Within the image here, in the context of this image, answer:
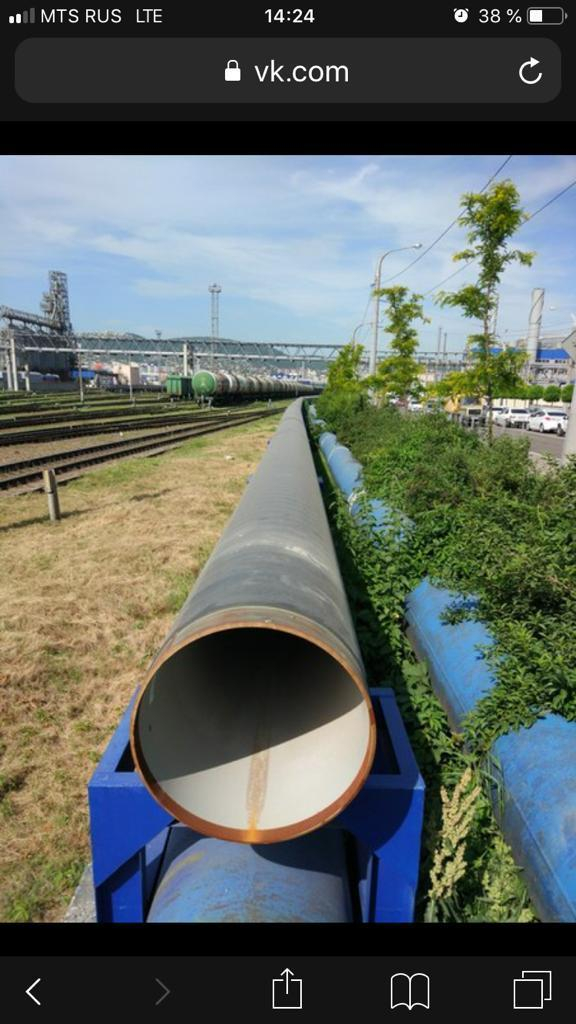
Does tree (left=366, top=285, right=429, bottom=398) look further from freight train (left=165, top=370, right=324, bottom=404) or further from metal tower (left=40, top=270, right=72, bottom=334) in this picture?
metal tower (left=40, top=270, right=72, bottom=334)

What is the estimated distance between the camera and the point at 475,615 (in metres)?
4.52

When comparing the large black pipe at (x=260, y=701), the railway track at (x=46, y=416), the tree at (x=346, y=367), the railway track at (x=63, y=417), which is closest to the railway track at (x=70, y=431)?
the railway track at (x=63, y=417)

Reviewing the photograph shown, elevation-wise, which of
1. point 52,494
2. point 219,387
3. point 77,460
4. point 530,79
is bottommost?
point 77,460

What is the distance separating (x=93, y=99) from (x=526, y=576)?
3799 mm

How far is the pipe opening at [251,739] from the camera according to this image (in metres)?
2.20

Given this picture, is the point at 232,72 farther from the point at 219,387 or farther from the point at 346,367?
the point at 219,387

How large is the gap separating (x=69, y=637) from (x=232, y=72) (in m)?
5.80

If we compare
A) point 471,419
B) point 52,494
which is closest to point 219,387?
point 471,419

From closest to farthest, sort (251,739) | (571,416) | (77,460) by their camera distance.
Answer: (251,739) < (571,416) < (77,460)

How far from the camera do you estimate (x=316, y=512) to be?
14.4 ft

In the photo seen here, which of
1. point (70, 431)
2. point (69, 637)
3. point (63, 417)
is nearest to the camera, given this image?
point (69, 637)

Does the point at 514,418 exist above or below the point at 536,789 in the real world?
above
